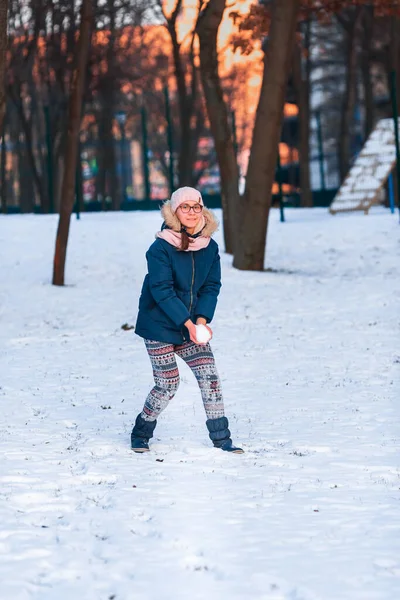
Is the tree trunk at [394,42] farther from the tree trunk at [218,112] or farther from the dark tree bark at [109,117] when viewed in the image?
the tree trunk at [218,112]

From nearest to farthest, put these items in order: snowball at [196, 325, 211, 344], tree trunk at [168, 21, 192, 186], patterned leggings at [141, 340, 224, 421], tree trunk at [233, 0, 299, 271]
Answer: snowball at [196, 325, 211, 344]
patterned leggings at [141, 340, 224, 421]
tree trunk at [233, 0, 299, 271]
tree trunk at [168, 21, 192, 186]

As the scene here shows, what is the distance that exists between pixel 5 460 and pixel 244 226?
38.6 feet

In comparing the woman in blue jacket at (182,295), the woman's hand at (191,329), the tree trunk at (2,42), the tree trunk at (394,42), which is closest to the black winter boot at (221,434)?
the woman in blue jacket at (182,295)

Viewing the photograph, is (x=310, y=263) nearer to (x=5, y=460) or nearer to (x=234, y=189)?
(x=234, y=189)

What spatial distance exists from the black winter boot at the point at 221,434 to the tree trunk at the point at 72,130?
9.96m

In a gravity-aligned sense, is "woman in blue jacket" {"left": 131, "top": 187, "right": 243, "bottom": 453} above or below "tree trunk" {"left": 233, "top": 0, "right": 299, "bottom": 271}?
below

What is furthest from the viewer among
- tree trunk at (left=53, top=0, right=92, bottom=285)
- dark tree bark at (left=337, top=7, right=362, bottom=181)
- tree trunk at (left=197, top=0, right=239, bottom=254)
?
dark tree bark at (left=337, top=7, right=362, bottom=181)

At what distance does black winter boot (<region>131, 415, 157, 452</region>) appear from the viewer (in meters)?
7.79

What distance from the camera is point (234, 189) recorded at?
65.1 ft

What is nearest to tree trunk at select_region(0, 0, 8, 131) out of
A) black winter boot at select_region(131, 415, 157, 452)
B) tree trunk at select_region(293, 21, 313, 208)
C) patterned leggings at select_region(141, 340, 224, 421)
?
patterned leggings at select_region(141, 340, 224, 421)

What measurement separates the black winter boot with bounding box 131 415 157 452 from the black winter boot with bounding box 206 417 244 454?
0.39 meters

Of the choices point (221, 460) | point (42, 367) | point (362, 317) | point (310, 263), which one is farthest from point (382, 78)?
point (221, 460)

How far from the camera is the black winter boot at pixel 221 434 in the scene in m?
7.73

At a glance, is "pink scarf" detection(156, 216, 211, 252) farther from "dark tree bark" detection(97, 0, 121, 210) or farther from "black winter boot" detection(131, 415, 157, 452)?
"dark tree bark" detection(97, 0, 121, 210)
